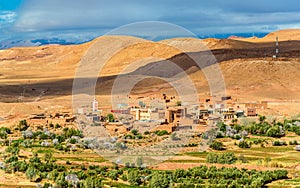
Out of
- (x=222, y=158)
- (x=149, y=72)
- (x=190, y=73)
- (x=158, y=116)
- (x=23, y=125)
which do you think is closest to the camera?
(x=222, y=158)

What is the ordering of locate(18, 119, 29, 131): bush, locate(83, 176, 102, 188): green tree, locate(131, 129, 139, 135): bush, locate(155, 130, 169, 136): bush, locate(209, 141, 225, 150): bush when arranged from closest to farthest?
1. locate(83, 176, 102, 188): green tree
2. locate(209, 141, 225, 150): bush
3. locate(155, 130, 169, 136): bush
4. locate(131, 129, 139, 135): bush
5. locate(18, 119, 29, 131): bush

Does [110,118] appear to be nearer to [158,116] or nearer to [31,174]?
[158,116]

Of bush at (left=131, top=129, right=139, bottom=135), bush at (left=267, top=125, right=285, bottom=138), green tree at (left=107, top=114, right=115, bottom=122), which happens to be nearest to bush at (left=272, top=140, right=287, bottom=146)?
bush at (left=267, top=125, right=285, bottom=138)

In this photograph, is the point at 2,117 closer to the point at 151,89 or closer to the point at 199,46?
the point at 151,89

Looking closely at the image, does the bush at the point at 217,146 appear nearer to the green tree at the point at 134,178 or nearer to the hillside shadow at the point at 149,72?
the green tree at the point at 134,178

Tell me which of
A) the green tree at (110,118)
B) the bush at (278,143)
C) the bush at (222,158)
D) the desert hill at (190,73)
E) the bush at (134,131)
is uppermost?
the desert hill at (190,73)

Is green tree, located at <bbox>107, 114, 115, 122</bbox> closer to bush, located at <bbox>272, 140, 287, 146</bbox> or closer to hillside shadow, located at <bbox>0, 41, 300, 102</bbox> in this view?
bush, located at <bbox>272, 140, 287, 146</bbox>

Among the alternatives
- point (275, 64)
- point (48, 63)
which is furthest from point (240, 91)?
point (48, 63)

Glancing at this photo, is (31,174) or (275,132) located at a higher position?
(275,132)

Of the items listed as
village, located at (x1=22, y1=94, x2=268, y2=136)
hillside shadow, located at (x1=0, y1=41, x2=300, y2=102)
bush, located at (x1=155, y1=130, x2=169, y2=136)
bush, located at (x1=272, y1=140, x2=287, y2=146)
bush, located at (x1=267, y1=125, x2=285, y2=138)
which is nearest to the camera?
bush, located at (x1=272, y1=140, x2=287, y2=146)

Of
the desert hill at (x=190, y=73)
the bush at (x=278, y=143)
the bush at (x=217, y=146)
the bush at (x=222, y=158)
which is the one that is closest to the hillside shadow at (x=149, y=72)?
the desert hill at (x=190, y=73)

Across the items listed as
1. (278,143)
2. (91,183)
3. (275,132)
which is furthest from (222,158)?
(275,132)
